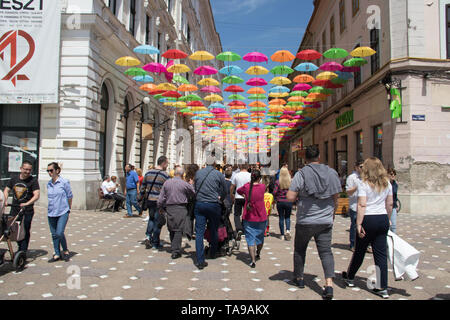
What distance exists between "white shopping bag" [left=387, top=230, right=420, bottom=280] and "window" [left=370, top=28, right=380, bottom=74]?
43.3 ft

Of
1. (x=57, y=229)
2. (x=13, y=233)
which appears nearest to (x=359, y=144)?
(x=57, y=229)

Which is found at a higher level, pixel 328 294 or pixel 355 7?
pixel 355 7

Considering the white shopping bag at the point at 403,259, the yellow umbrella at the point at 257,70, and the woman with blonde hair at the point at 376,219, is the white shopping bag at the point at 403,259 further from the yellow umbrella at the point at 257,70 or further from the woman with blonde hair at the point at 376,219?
the yellow umbrella at the point at 257,70

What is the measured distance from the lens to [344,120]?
20922mm

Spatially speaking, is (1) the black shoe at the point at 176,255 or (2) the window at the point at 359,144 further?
(2) the window at the point at 359,144

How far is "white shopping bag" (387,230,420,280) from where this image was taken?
4.38 m

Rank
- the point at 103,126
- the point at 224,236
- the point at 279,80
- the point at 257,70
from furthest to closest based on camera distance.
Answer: the point at 103,126 < the point at 279,80 < the point at 257,70 < the point at 224,236

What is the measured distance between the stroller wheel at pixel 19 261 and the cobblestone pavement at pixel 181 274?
9 cm

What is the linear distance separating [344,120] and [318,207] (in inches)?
708

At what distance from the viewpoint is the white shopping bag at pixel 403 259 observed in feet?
14.4

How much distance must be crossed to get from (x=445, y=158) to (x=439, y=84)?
2.96 metres

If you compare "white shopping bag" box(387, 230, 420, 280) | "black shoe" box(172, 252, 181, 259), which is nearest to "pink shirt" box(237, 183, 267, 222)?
"black shoe" box(172, 252, 181, 259)

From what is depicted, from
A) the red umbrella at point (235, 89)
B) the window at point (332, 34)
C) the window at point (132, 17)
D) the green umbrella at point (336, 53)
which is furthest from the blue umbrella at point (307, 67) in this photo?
the window at point (332, 34)

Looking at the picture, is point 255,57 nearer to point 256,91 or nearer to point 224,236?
→ point 256,91
